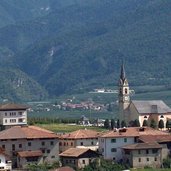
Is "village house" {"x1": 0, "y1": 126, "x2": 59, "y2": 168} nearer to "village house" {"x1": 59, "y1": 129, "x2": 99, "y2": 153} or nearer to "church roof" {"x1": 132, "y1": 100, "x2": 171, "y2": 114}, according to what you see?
"village house" {"x1": 59, "y1": 129, "x2": 99, "y2": 153}

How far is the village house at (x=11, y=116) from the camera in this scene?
299 ft

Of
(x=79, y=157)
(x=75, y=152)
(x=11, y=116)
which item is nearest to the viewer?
(x=79, y=157)

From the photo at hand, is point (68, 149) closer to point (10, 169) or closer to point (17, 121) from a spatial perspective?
point (10, 169)

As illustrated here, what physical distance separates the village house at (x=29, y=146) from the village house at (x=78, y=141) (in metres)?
1.75

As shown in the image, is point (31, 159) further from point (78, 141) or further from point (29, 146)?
point (78, 141)

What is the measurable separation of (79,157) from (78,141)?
17.4 feet

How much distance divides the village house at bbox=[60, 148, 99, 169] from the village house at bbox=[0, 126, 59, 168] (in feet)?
4.15

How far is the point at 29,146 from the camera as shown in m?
78.8

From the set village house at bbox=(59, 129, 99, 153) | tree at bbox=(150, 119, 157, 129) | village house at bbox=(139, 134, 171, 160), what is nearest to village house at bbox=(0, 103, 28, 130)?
village house at bbox=(59, 129, 99, 153)

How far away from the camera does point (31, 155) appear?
76.9 metres

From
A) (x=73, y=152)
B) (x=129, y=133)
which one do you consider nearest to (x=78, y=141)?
(x=129, y=133)

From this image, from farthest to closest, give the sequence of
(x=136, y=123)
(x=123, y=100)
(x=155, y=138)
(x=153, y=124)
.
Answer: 1. (x=123, y=100)
2. (x=153, y=124)
3. (x=136, y=123)
4. (x=155, y=138)

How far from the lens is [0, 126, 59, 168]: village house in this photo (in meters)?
77.2

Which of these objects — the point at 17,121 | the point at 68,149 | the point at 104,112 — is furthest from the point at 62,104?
the point at 68,149
